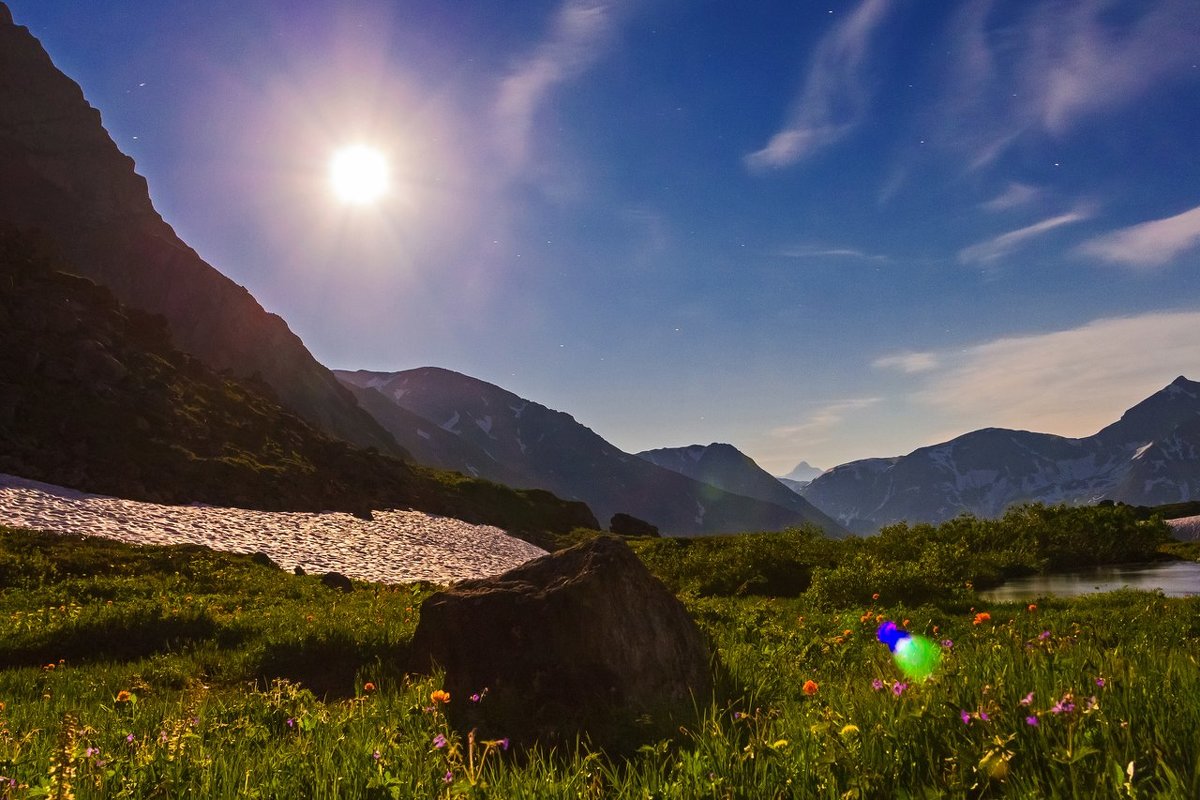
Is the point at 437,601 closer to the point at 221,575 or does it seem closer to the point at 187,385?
the point at 221,575

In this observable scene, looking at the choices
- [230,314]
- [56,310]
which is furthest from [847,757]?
[230,314]

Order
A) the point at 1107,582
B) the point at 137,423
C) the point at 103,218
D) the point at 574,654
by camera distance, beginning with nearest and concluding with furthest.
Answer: the point at 574,654, the point at 1107,582, the point at 137,423, the point at 103,218

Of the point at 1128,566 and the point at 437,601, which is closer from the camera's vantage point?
the point at 437,601

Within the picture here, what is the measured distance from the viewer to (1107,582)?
22.7 metres

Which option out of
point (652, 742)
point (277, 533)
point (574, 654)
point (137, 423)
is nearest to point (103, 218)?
point (137, 423)

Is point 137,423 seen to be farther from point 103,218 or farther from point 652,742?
point 103,218

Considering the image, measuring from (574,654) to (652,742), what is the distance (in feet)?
4.18

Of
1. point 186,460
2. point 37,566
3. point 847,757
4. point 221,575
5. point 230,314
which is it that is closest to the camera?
point 847,757

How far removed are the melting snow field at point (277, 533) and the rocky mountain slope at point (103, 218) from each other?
9161 cm

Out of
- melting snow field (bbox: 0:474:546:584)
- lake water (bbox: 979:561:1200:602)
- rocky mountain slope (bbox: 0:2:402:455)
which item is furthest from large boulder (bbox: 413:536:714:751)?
rocky mountain slope (bbox: 0:2:402:455)

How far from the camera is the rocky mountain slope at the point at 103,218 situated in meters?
125

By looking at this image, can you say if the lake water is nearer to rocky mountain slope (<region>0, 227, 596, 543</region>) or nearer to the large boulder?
the large boulder

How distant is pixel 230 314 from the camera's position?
153m

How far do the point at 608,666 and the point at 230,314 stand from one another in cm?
17196
